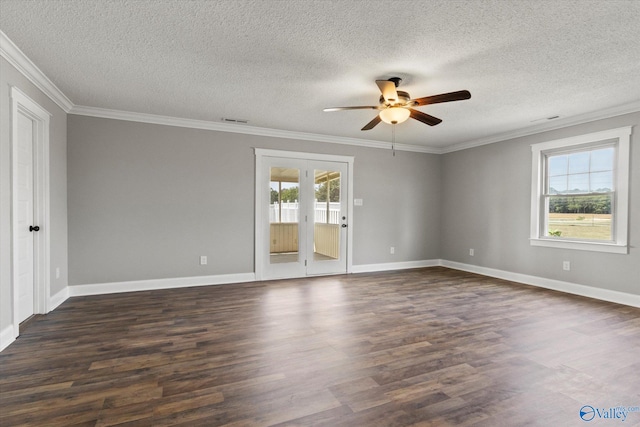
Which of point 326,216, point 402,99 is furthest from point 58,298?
point 402,99

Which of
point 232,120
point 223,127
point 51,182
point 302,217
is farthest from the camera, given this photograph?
point 302,217

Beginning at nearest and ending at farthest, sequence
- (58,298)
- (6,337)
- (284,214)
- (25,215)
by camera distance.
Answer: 1. (6,337)
2. (25,215)
3. (58,298)
4. (284,214)

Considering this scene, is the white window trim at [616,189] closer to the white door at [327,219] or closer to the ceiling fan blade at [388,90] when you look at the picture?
the white door at [327,219]

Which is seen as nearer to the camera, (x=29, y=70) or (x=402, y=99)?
(x=29, y=70)

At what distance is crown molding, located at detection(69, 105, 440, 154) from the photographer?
4461 millimetres

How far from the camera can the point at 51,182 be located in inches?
150

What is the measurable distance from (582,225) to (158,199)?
6.05 m

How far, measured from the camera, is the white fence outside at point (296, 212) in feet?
18.1

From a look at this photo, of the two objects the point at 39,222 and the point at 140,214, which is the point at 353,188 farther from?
the point at 39,222

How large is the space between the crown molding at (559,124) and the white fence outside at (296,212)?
9.15 ft

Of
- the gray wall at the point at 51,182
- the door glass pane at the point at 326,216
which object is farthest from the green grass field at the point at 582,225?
the gray wall at the point at 51,182

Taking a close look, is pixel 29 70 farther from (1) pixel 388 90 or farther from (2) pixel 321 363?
(2) pixel 321 363

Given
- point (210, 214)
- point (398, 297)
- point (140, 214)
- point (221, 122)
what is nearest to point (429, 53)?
point (398, 297)

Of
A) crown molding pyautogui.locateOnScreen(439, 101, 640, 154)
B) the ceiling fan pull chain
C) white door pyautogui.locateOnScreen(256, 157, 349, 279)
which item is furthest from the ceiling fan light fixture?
crown molding pyautogui.locateOnScreen(439, 101, 640, 154)
